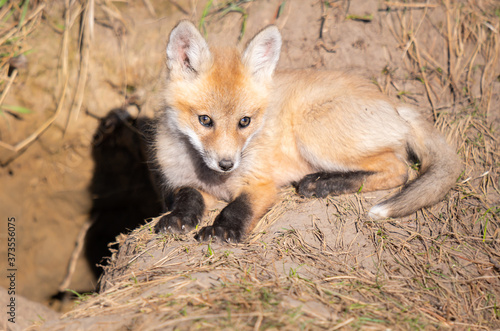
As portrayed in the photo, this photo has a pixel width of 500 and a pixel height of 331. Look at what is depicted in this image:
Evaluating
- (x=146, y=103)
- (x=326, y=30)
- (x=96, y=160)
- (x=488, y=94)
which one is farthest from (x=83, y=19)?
(x=488, y=94)

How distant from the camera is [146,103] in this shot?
14.9 ft

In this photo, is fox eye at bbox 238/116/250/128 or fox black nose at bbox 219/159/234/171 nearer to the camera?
fox black nose at bbox 219/159/234/171

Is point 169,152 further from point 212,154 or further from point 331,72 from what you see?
point 331,72

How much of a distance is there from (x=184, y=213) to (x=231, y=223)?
15.3 inches

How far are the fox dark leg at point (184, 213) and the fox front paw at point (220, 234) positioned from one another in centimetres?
17

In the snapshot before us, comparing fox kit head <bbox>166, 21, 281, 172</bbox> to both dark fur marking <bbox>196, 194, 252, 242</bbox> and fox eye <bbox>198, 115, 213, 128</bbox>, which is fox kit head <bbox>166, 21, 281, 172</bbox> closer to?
fox eye <bbox>198, 115, 213, 128</bbox>

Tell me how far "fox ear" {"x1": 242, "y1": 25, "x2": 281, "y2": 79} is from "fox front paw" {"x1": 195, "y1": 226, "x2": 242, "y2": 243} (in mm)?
1153

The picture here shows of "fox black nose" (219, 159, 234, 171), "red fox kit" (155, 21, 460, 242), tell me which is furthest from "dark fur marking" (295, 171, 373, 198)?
"fox black nose" (219, 159, 234, 171)

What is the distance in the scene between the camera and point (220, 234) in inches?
99.2

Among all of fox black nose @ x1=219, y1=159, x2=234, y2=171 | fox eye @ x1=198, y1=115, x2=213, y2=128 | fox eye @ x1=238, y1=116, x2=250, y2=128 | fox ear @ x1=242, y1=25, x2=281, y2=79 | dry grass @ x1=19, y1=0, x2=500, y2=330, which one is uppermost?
fox ear @ x1=242, y1=25, x2=281, y2=79

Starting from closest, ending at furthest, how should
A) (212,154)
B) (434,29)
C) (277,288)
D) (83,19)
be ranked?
(277,288) → (212,154) → (434,29) → (83,19)

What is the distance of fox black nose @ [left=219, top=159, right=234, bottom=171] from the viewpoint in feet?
8.13

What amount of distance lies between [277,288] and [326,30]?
3.01m

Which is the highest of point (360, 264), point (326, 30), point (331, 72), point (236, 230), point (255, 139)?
point (326, 30)
